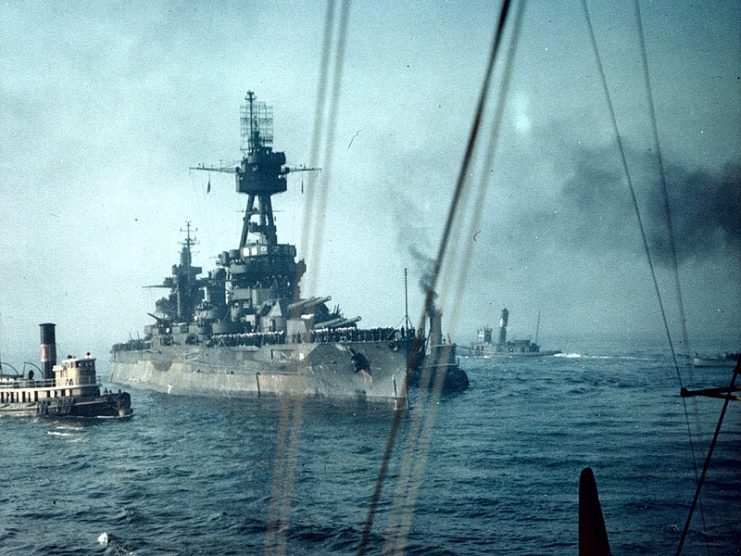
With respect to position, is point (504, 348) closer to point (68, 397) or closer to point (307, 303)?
point (307, 303)

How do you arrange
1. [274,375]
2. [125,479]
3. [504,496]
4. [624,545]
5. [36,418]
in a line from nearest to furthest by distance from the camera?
[624,545] < [504,496] < [125,479] < [36,418] < [274,375]

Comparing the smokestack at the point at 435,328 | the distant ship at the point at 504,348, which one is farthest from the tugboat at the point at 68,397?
the distant ship at the point at 504,348

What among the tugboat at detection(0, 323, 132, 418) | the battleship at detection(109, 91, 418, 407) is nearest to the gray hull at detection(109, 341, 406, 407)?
the battleship at detection(109, 91, 418, 407)

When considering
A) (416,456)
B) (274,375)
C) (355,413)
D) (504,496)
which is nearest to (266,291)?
(274,375)

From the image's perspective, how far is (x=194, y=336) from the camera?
5681 centimetres

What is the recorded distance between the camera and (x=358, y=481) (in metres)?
25.3

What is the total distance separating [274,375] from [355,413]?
8472mm

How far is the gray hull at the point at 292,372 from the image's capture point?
4159 cm

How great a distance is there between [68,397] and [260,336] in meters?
13.1

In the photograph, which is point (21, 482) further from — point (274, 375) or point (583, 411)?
point (583, 411)

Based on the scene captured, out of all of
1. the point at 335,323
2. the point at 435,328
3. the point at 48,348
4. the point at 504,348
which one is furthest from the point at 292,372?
the point at 504,348

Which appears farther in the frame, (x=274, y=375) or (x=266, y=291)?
(x=266, y=291)

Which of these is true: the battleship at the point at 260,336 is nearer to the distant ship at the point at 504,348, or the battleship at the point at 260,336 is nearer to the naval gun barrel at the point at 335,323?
the naval gun barrel at the point at 335,323

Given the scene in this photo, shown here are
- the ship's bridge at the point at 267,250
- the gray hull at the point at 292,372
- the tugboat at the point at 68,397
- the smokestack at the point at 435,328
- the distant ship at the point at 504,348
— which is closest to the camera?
the gray hull at the point at 292,372
